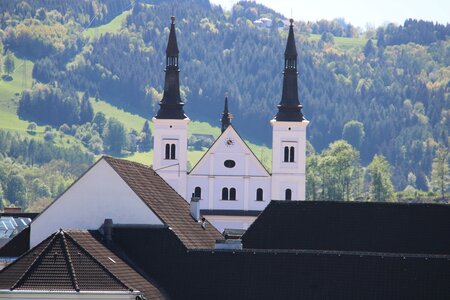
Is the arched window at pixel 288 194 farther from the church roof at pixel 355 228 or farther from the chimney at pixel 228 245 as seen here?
the chimney at pixel 228 245

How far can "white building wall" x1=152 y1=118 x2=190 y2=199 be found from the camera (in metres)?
151

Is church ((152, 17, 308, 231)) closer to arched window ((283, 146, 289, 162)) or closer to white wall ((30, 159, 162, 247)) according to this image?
arched window ((283, 146, 289, 162))

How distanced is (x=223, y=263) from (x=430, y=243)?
9.67m

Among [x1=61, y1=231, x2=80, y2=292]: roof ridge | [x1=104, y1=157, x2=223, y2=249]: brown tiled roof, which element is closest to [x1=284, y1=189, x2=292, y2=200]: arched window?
[x1=104, y1=157, x2=223, y2=249]: brown tiled roof

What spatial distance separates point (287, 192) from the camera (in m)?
151

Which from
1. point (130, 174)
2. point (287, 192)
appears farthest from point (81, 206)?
point (287, 192)

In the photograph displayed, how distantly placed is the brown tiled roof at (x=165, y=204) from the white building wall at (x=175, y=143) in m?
85.1

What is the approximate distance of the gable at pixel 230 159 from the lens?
153875mm

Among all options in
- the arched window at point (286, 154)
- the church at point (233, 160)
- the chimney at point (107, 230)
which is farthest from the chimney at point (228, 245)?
the arched window at point (286, 154)

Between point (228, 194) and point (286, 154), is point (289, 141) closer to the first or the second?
point (286, 154)

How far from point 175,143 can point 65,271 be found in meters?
101

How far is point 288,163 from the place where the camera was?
502ft

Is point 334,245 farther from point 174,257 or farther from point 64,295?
point 64,295

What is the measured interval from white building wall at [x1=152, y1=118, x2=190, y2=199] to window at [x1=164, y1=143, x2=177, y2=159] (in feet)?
0.66
